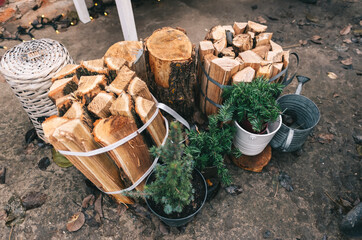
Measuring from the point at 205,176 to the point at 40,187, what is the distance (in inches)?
82.9

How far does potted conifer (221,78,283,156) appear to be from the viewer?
7.36 ft

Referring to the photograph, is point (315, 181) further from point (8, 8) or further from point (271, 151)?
point (8, 8)

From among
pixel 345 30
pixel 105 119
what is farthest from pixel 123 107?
pixel 345 30

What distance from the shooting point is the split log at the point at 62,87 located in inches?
87.0

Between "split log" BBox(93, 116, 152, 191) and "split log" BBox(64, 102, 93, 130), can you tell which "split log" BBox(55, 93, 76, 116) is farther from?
"split log" BBox(93, 116, 152, 191)

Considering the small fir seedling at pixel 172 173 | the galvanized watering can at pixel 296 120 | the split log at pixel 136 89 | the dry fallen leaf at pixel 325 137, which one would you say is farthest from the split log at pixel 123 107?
the dry fallen leaf at pixel 325 137

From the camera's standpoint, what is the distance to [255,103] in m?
2.23

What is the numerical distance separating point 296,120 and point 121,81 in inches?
92.3

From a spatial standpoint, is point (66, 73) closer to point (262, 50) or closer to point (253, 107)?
point (253, 107)

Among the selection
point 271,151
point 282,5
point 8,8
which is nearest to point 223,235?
point 271,151

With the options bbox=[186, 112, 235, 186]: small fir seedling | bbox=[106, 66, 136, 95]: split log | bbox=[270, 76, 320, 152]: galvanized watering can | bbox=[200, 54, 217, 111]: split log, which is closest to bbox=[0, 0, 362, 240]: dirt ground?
bbox=[270, 76, 320, 152]: galvanized watering can

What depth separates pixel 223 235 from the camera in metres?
2.51

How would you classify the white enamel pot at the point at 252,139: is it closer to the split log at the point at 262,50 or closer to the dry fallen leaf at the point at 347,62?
the split log at the point at 262,50

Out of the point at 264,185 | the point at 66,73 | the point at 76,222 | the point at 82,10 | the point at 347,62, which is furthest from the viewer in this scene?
the point at 82,10
